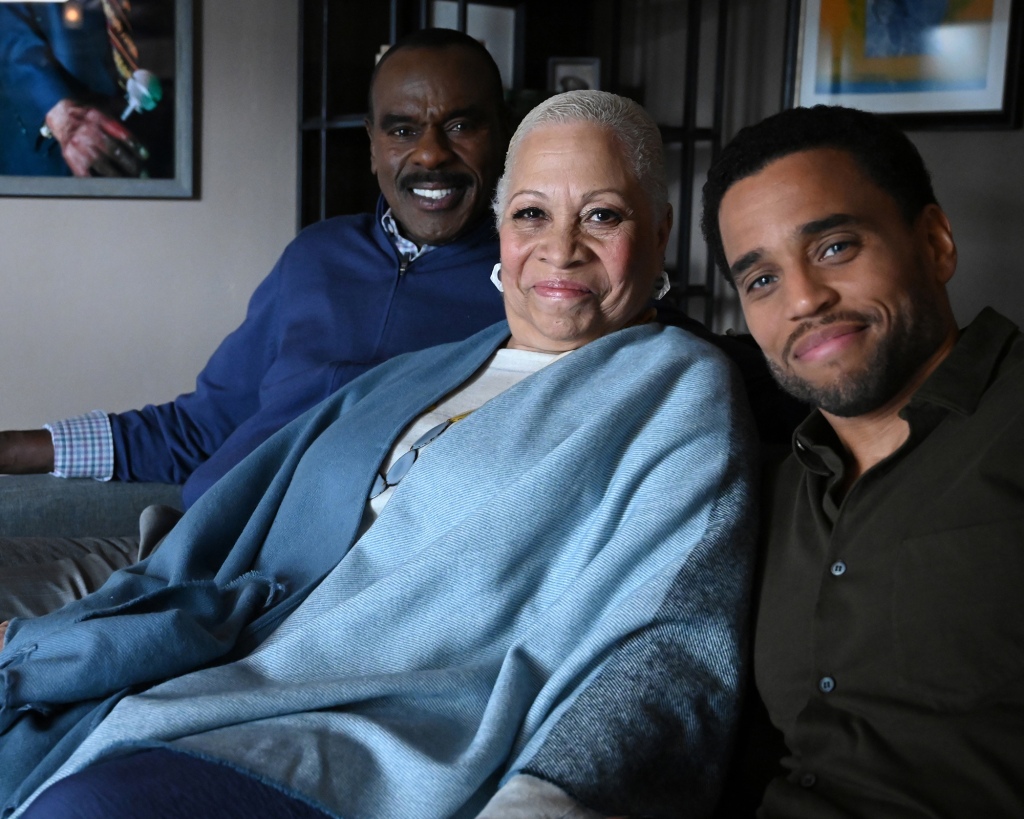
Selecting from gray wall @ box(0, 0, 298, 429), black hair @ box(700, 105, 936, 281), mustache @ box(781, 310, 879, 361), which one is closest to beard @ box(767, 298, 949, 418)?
mustache @ box(781, 310, 879, 361)

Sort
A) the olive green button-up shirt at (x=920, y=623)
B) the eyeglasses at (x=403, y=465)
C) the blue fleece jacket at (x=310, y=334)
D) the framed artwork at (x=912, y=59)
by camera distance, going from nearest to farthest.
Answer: the olive green button-up shirt at (x=920, y=623) < the eyeglasses at (x=403, y=465) < the blue fleece jacket at (x=310, y=334) < the framed artwork at (x=912, y=59)

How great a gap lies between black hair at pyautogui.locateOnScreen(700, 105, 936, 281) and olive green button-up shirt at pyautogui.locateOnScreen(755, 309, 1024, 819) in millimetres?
197

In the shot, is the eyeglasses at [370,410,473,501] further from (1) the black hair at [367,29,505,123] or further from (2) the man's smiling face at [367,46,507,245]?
(1) the black hair at [367,29,505,123]

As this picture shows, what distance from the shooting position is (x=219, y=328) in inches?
149

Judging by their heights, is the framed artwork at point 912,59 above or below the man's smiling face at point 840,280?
above

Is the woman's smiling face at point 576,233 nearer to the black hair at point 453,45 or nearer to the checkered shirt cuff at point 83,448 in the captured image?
the black hair at point 453,45

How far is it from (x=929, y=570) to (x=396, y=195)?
5.00 ft

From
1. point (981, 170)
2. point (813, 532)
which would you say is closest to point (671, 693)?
point (813, 532)

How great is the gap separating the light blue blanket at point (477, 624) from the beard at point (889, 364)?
16cm

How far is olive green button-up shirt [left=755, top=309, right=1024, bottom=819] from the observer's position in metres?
1.07

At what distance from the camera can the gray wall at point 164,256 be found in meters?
3.56

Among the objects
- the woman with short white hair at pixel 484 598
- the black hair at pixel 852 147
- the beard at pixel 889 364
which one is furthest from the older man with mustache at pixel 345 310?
the beard at pixel 889 364

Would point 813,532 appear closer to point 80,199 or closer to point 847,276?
point 847,276

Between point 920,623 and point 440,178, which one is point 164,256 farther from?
point 920,623
